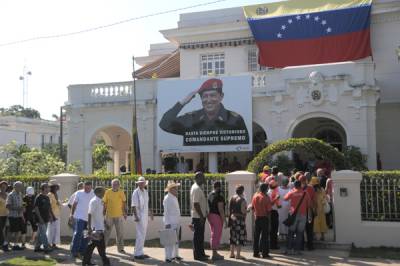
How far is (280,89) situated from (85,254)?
39.3ft

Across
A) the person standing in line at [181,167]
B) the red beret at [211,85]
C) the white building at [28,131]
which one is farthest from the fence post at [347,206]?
the white building at [28,131]

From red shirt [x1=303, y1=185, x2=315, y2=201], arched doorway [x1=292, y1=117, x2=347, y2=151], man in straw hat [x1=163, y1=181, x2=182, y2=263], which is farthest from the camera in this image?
arched doorway [x1=292, y1=117, x2=347, y2=151]

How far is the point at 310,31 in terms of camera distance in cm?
2273

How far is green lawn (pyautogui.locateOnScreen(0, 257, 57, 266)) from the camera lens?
34.1 ft

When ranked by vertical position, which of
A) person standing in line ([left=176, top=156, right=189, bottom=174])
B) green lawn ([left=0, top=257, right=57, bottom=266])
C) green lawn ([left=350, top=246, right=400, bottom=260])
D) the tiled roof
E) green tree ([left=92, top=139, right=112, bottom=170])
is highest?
the tiled roof

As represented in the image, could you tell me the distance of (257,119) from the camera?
20.4 metres

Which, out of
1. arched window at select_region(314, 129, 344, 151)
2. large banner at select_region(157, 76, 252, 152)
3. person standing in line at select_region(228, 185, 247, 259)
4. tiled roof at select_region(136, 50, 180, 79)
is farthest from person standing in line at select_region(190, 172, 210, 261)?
tiled roof at select_region(136, 50, 180, 79)

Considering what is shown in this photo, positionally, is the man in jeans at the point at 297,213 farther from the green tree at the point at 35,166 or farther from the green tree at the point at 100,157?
the green tree at the point at 100,157

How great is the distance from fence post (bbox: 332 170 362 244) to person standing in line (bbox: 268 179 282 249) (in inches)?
57.3

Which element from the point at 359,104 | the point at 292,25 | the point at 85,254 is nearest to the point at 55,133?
the point at 292,25

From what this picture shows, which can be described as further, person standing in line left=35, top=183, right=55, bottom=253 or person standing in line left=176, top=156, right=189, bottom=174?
person standing in line left=176, top=156, right=189, bottom=174

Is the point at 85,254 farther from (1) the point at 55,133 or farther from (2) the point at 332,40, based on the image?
(1) the point at 55,133

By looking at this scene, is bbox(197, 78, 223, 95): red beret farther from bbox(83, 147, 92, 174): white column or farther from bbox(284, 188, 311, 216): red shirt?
bbox(284, 188, 311, 216): red shirt

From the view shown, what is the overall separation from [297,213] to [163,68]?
55.1 ft
